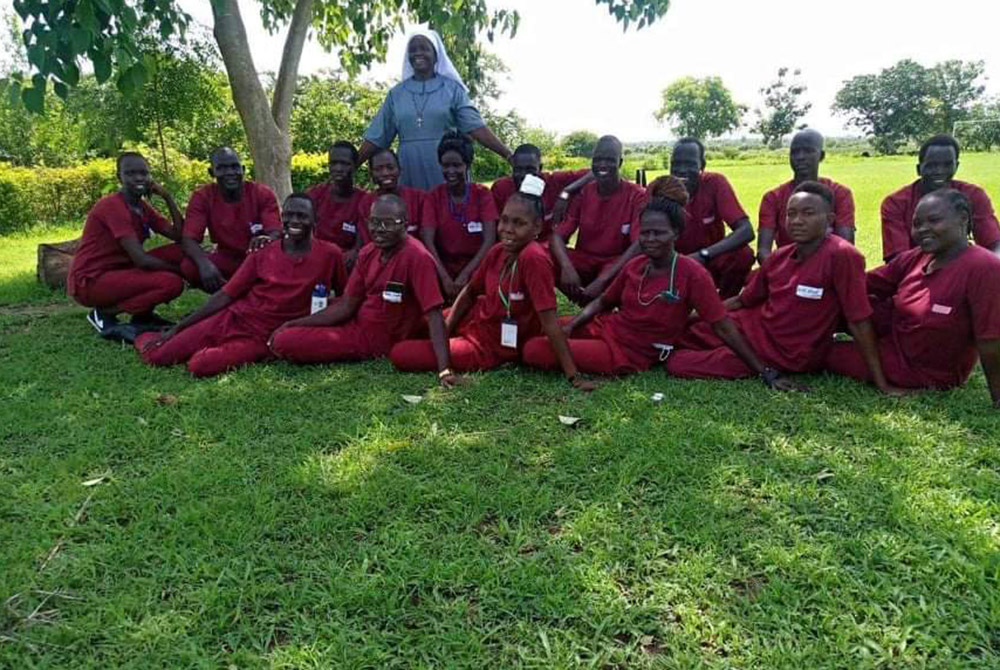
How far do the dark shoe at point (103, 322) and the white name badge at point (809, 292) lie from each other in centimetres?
507

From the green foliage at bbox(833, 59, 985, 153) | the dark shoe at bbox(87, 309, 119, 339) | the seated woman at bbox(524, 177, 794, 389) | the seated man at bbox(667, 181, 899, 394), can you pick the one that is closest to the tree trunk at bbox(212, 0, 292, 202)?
the dark shoe at bbox(87, 309, 119, 339)

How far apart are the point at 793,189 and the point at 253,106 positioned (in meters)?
5.59

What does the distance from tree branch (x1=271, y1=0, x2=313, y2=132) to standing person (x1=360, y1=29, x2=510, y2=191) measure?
256 cm

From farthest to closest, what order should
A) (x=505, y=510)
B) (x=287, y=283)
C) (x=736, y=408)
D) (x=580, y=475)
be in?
(x=287, y=283), (x=736, y=408), (x=580, y=475), (x=505, y=510)

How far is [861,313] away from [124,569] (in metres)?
3.80

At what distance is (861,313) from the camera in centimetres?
398

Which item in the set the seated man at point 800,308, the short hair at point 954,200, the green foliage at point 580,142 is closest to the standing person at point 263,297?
the seated man at point 800,308

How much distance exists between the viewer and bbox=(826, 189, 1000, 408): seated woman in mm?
3643

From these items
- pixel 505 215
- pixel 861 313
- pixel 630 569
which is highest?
pixel 505 215

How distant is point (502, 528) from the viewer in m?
2.70

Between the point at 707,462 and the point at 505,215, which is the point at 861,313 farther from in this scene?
the point at 505,215

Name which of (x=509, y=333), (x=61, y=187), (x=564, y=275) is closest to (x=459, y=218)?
(x=564, y=275)

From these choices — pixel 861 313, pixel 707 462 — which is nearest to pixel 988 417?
pixel 861 313

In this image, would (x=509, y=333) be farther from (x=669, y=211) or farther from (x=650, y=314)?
(x=669, y=211)
